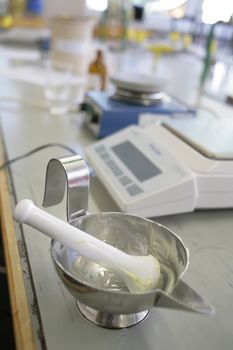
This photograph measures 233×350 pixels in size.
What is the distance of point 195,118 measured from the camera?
0.85m

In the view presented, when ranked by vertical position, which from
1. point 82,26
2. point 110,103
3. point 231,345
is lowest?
point 231,345

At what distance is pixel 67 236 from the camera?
39 cm

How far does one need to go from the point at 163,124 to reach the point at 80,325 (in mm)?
447

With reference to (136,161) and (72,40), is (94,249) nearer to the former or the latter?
(136,161)

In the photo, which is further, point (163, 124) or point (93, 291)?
point (163, 124)

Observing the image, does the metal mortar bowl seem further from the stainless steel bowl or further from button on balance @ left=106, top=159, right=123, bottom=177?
button on balance @ left=106, top=159, right=123, bottom=177

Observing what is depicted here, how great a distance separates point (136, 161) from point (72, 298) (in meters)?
0.29

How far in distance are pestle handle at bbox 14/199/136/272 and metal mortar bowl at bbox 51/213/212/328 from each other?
0.03 metres

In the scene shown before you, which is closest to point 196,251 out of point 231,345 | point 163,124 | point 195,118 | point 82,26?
point 231,345

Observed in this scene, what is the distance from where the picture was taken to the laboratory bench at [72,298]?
392 millimetres

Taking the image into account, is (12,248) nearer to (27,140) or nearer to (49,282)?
(49,282)

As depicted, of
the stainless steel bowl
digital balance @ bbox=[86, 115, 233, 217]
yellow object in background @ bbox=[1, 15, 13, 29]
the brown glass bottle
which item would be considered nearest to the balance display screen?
digital balance @ bbox=[86, 115, 233, 217]

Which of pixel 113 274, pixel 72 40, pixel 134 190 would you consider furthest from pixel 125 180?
pixel 72 40

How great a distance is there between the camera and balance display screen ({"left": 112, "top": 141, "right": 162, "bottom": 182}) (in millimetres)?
617
